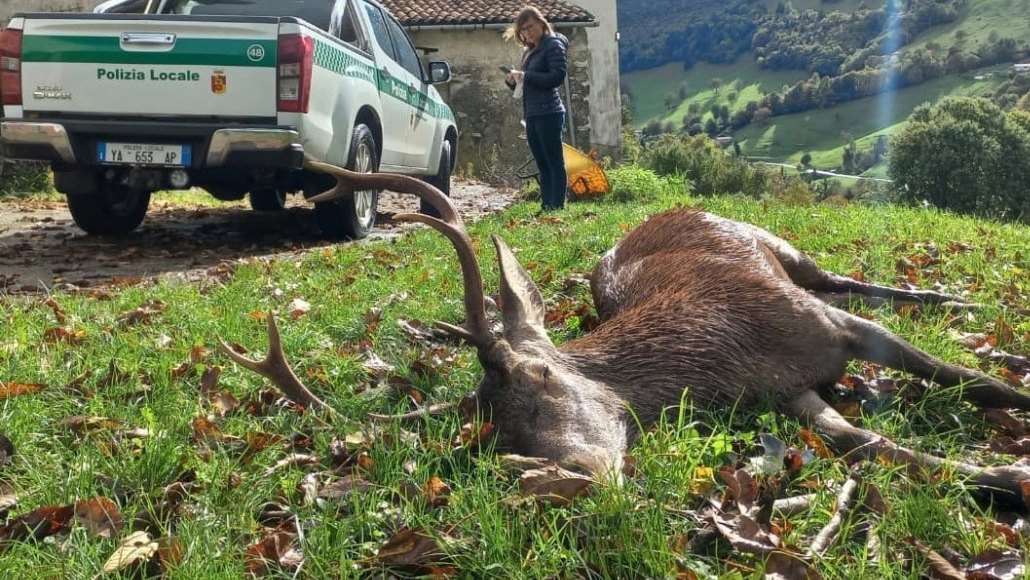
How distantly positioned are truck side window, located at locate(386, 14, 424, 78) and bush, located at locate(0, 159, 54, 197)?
5.62 meters

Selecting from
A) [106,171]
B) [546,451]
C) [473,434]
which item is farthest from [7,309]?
[546,451]

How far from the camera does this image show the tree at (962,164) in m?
37.2

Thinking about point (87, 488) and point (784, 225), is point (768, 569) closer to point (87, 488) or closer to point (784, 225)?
point (87, 488)

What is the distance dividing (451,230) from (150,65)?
4.70 metres

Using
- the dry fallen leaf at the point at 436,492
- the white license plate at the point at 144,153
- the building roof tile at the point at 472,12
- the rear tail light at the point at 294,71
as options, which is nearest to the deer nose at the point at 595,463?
the dry fallen leaf at the point at 436,492

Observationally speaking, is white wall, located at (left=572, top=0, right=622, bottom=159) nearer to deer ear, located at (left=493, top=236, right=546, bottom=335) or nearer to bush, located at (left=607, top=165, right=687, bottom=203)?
bush, located at (left=607, top=165, right=687, bottom=203)

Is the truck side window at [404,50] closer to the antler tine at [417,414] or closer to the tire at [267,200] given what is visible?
the tire at [267,200]

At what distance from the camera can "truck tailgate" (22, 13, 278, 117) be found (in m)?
6.45

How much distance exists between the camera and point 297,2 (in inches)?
312

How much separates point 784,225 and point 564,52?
333 centimetres

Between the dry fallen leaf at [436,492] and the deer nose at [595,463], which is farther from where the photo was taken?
the dry fallen leaf at [436,492]

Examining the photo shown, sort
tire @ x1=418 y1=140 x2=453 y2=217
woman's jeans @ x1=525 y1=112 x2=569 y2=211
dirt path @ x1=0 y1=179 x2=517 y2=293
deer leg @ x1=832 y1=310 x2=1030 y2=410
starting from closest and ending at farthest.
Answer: deer leg @ x1=832 y1=310 x2=1030 y2=410 → dirt path @ x1=0 y1=179 x2=517 y2=293 → woman's jeans @ x1=525 y1=112 x2=569 y2=211 → tire @ x1=418 y1=140 x2=453 y2=217

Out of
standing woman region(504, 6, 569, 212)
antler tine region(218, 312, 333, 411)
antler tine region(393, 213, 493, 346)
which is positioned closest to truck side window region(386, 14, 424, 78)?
standing woman region(504, 6, 569, 212)

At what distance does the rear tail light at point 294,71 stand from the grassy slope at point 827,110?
82.1 metres
